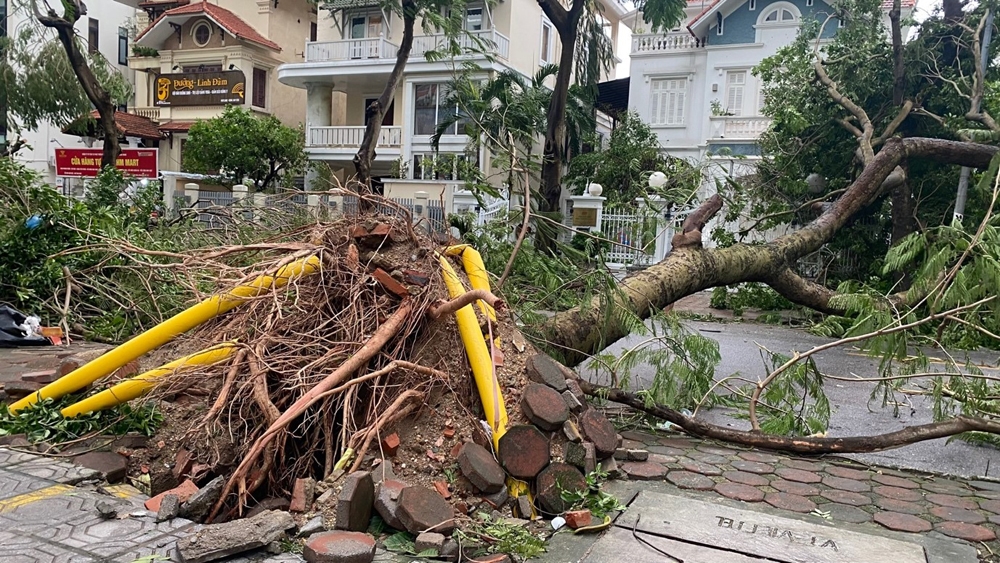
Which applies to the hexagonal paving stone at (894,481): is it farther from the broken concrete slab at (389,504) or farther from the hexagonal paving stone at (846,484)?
the broken concrete slab at (389,504)

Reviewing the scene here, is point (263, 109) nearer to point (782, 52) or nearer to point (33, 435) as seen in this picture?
point (782, 52)

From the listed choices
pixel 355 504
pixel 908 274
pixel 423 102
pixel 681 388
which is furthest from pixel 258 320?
pixel 423 102

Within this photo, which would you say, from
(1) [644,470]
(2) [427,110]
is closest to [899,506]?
(1) [644,470]

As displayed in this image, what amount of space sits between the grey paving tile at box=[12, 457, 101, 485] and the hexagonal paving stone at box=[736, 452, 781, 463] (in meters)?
3.58

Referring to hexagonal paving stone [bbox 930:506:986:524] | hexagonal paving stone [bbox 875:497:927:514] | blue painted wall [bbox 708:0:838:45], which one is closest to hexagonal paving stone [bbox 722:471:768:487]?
hexagonal paving stone [bbox 875:497:927:514]

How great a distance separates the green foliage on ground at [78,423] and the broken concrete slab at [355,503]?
1490mm

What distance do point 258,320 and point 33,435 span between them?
4.31 feet

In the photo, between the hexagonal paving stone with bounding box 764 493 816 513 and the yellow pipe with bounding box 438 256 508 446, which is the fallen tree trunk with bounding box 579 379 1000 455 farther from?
the yellow pipe with bounding box 438 256 508 446

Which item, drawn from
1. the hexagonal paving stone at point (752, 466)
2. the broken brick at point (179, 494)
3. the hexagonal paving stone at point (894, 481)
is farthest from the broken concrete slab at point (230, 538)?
the hexagonal paving stone at point (894, 481)

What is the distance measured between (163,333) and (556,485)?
7.85ft

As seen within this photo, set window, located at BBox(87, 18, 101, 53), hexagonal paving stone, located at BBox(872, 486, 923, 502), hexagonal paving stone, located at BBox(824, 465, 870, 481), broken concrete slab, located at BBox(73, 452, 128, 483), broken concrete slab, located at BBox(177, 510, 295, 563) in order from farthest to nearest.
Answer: window, located at BBox(87, 18, 101, 53) → hexagonal paving stone, located at BBox(824, 465, 870, 481) → hexagonal paving stone, located at BBox(872, 486, 923, 502) → broken concrete slab, located at BBox(73, 452, 128, 483) → broken concrete slab, located at BBox(177, 510, 295, 563)

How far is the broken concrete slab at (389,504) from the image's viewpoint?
2.94m

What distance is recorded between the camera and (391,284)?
399cm

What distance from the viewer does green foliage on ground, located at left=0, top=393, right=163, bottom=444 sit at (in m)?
3.81
